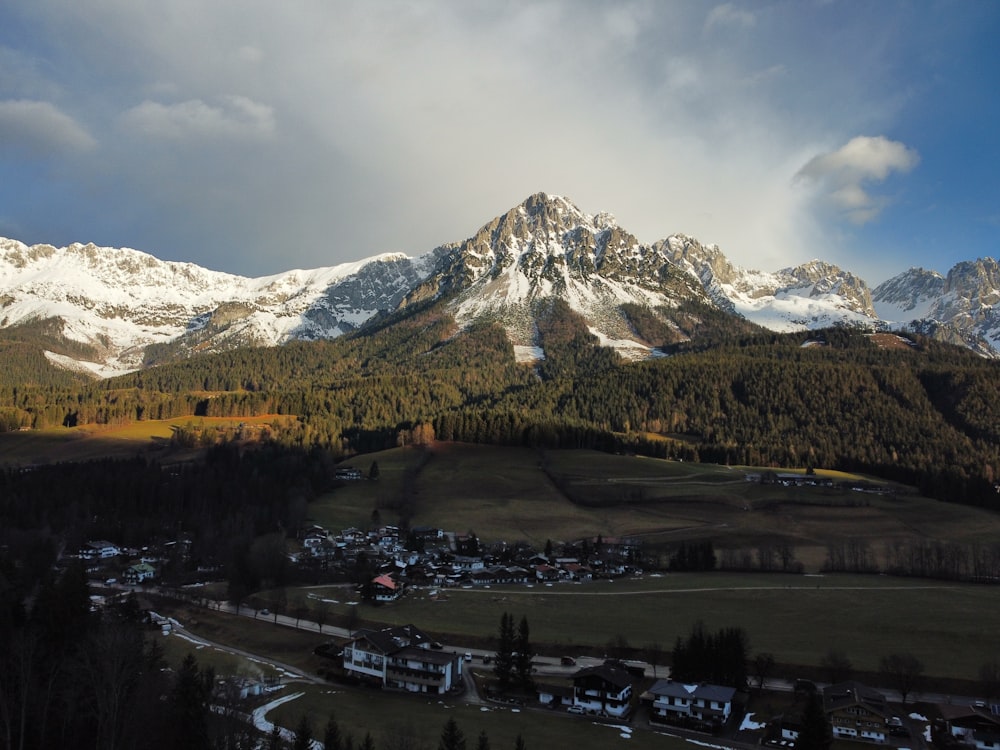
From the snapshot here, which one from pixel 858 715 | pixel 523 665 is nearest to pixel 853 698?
pixel 858 715

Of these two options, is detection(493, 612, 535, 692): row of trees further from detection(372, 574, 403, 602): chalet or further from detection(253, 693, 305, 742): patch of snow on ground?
detection(372, 574, 403, 602): chalet

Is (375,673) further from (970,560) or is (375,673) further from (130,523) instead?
(970,560)

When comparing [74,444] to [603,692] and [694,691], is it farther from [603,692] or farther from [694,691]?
[694,691]

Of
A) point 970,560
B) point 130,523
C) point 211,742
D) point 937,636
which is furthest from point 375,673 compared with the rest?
point 970,560

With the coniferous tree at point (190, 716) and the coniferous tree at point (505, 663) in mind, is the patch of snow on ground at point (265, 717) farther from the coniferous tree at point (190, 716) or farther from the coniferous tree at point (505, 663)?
the coniferous tree at point (505, 663)

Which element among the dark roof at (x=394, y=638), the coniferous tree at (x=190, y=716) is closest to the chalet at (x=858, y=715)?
the dark roof at (x=394, y=638)

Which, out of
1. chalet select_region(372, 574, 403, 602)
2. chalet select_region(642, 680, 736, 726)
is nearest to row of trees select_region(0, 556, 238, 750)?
chalet select_region(642, 680, 736, 726)
